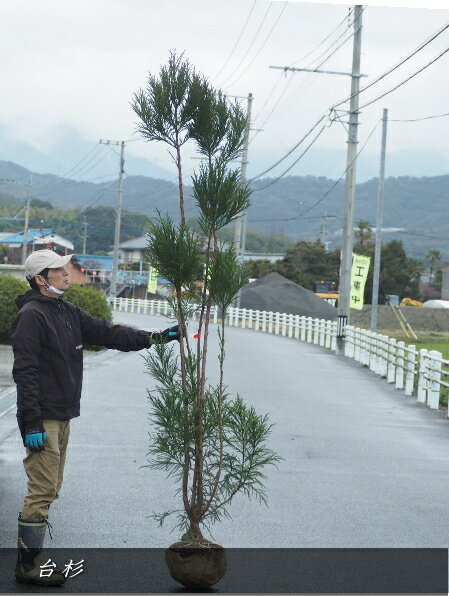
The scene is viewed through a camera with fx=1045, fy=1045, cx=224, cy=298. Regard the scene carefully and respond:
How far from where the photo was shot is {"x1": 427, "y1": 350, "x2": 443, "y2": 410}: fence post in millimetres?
15906

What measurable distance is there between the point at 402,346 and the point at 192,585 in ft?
47.3

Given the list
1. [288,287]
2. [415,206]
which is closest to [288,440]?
[288,287]

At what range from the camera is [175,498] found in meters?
8.02

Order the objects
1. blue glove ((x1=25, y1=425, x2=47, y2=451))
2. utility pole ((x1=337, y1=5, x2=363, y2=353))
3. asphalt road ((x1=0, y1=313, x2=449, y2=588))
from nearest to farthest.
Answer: blue glove ((x1=25, y1=425, x2=47, y2=451)) → asphalt road ((x1=0, y1=313, x2=449, y2=588)) → utility pole ((x1=337, y1=5, x2=363, y2=353))

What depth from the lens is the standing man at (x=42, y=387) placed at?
5.45 m

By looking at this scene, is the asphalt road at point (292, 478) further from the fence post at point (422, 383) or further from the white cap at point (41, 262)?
the white cap at point (41, 262)

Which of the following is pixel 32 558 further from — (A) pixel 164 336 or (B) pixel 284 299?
(B) pixel 284 299

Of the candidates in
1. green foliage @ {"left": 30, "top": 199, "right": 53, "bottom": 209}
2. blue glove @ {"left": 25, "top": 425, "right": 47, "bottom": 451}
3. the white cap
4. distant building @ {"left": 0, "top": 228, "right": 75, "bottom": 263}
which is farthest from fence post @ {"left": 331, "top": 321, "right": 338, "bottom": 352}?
green foliage @ {"left": 30, "top": 199, "right": 53, "bottom": 209}

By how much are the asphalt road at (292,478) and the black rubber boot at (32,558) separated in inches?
34.5

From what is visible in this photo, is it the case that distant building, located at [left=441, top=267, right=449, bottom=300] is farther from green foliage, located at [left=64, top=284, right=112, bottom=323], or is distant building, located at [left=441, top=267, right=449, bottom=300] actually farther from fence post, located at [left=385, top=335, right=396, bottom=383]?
fence post, located at [left=385, top=335, right=396, bottom=383]

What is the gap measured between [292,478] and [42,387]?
4.15 m

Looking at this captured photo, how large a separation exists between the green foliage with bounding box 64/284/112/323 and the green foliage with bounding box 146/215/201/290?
17.4 m

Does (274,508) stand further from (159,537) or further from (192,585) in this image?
(192,585)

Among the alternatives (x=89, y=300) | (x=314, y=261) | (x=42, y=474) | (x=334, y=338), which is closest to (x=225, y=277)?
(x=42, y=474)
